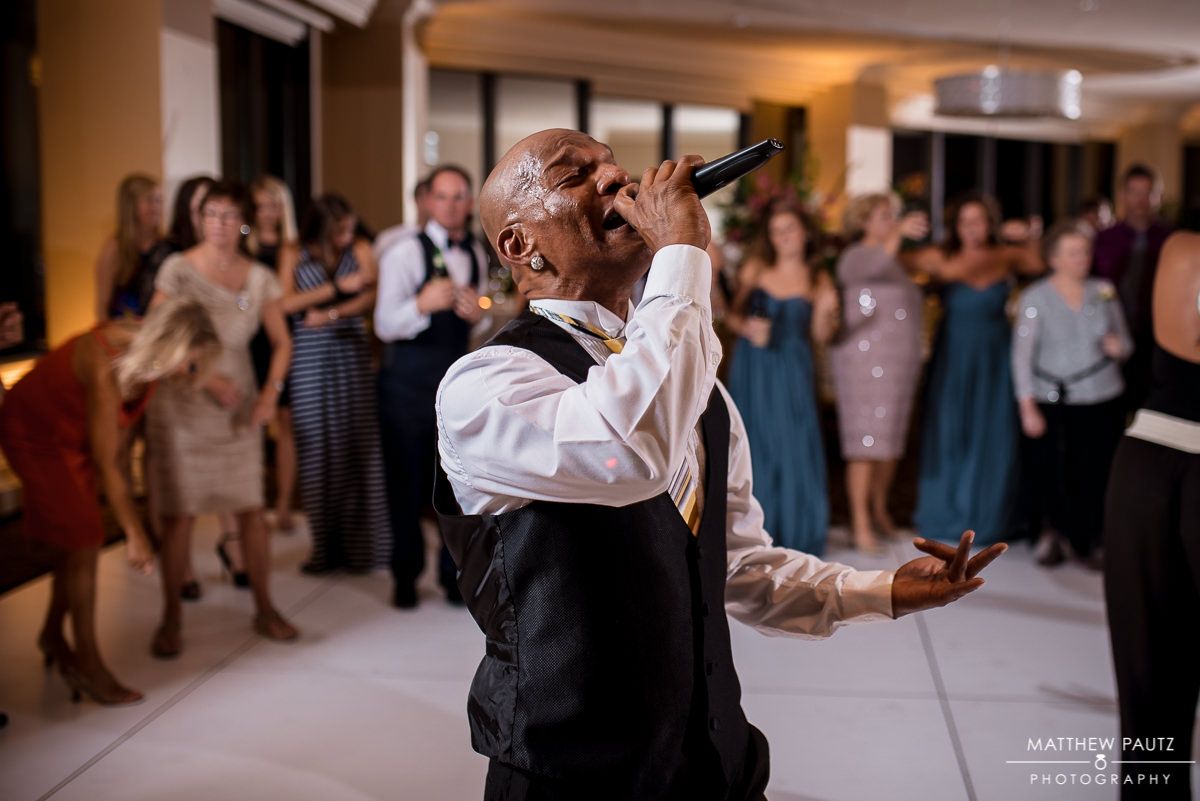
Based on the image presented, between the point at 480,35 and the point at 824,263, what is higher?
the point at 480,35

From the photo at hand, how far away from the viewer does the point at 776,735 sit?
3.11 m

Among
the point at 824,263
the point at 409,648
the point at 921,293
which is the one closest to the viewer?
the point at 409,648

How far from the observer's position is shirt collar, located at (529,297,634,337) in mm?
1326

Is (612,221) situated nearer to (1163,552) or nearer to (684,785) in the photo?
(684,785)

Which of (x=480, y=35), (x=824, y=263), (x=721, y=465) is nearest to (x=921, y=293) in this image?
(x=824, y=263)

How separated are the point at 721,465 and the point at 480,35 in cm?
914

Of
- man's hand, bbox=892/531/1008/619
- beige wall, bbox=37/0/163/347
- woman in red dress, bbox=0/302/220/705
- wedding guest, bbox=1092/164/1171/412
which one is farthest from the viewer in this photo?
beige wall, bbox=37/0/163/347

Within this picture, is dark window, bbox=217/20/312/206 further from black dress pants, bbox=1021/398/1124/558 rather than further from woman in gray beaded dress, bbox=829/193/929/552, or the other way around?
black dress pants, bbox=1021/398/1124/558

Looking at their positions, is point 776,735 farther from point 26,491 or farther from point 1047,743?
point 26,491

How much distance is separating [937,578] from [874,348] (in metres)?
3.79

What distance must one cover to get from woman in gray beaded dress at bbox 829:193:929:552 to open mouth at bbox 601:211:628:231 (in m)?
3.92

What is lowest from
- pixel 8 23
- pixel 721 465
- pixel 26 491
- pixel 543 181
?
pixel 26 491

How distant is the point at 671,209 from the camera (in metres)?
1.17

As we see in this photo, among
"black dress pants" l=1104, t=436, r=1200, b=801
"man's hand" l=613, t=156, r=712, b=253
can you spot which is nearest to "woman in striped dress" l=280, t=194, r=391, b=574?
"black dress pants" l=1104, t=436, r=1200, b=801
